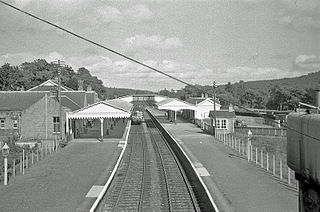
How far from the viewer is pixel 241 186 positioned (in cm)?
1916

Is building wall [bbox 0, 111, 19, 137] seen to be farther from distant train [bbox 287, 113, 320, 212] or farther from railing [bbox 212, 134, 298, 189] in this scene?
distant train [bbox 287, 113, 320, 212]

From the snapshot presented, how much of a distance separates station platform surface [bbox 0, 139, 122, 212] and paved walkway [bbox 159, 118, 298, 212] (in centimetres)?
484

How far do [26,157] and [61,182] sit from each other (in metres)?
6.30

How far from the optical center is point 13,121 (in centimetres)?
5091

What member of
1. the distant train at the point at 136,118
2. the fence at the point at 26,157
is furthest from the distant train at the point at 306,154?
the distant train at the point at 136,118

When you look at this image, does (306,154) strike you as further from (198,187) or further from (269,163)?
(269,163)

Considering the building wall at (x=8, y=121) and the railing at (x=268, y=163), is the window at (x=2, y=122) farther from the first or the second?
the railing at (x=268, y=163)

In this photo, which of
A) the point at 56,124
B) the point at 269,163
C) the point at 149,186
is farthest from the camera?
the point at 56,124

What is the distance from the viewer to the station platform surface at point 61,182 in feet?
52.9

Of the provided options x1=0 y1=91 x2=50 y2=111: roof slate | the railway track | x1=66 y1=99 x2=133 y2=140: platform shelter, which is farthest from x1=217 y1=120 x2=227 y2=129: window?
x1=0 y1=91 x2=50 y2=111: roof slate

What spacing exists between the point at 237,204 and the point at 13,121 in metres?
39.9

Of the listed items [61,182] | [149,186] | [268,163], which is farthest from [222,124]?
[61,182]

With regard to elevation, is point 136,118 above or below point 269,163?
above

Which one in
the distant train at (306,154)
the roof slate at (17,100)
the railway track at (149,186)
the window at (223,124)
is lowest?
the railway track at (149,186)
